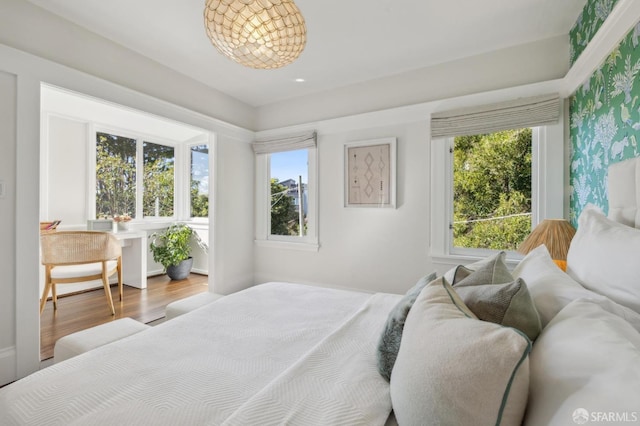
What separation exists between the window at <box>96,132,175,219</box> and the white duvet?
370 centimetres

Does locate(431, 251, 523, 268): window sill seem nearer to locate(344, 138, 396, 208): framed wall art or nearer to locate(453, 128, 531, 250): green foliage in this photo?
locate(453, 128, 531, 250): green foliage

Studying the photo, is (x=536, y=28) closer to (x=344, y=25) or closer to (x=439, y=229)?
(x=344, y=25)

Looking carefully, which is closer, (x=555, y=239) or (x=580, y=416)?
(x=580, y=416)

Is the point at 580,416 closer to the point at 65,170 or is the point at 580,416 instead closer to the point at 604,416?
the point at 604,416

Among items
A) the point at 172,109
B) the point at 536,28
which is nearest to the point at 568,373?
the point at 536,28

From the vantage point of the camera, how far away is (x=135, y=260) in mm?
4105

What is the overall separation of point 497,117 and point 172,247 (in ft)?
14.8

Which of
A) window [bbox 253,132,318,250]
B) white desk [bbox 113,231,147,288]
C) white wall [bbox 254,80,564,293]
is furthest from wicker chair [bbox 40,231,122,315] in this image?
white wall [bbox 254,80,564,293]

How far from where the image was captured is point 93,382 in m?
0.98

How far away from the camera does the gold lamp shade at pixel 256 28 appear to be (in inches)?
54.1

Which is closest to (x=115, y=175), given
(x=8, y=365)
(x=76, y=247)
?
(x=76, y=247)

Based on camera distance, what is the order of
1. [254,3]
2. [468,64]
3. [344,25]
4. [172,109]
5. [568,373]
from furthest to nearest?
1. [172,109]
2. [468,64]
3. [344,25]
4. [254,3]
5. [568,373]

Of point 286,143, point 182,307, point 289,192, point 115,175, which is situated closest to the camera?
point 182,307

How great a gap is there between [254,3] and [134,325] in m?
1.98
